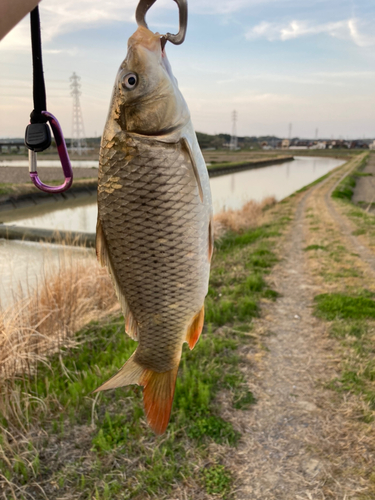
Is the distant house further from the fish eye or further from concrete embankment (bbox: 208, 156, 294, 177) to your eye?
the fish eye

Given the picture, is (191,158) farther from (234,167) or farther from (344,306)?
(234,167)

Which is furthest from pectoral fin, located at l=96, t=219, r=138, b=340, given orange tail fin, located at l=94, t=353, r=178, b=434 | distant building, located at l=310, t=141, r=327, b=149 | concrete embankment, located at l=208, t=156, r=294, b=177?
distant building, located at l=310, t=141, r=327, b=149

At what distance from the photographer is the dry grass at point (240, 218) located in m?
10.3

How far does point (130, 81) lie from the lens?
1078 millimetres

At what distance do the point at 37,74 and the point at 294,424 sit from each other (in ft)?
10.1

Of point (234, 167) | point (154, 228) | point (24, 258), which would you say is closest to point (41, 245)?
point (24, 258)

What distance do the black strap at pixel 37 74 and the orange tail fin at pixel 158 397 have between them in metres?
0.88

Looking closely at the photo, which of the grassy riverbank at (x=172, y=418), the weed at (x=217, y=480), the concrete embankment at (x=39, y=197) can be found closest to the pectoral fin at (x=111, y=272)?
the grassy riverbank at (x=172, y=418)

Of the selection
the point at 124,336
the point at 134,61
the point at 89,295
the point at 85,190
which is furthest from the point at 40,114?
the point at 85,190

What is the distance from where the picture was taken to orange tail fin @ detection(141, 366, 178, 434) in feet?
3.92

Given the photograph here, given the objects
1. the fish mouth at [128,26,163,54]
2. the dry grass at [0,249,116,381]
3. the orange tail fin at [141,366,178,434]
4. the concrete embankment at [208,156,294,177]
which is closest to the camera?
the fish mouth at [128,26,163,54]

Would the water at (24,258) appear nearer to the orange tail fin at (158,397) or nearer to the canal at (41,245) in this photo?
the canal at (41,245)

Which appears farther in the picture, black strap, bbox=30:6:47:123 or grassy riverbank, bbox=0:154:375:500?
grassy riverbank, bbox=0:154:375:500

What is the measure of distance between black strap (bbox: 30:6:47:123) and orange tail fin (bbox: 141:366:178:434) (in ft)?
2.88
